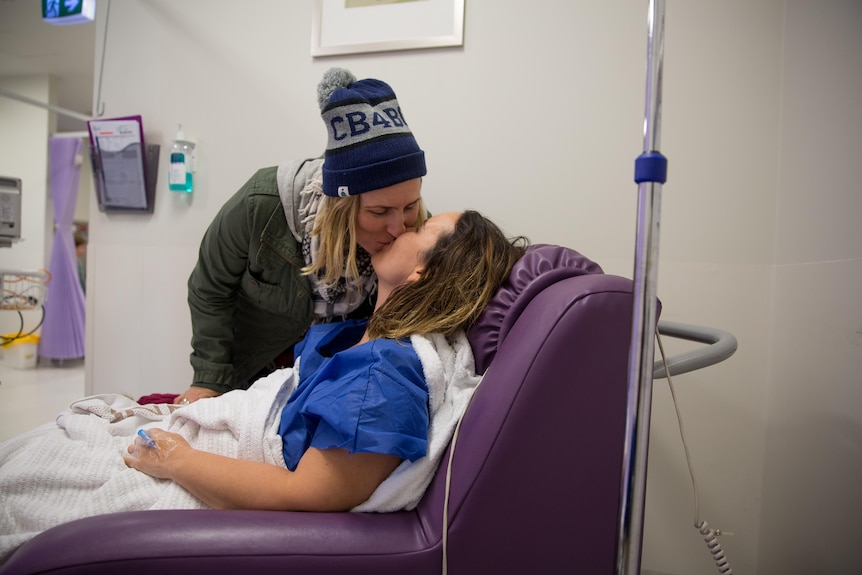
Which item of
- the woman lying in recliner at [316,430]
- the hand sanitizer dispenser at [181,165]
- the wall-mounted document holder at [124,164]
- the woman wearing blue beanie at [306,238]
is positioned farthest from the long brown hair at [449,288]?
the wall-mounted document holder at [124,164]

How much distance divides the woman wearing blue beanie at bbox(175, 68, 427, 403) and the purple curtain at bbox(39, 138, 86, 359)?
411 centimetres

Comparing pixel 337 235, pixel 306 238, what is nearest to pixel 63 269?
pixel 306 238

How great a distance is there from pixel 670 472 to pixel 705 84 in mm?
1152

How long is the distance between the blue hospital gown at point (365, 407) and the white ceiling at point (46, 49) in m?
3.65

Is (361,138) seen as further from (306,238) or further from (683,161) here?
(683,161)

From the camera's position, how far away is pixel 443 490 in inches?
30.8

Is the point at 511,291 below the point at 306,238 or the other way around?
below

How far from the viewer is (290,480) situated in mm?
814

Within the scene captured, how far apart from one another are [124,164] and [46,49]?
352cm

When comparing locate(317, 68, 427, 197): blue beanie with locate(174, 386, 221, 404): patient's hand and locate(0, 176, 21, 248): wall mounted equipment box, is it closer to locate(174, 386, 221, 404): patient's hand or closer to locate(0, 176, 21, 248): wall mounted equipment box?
locate(174, 386, 221, 404): patient's hand

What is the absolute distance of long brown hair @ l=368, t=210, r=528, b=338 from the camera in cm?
98

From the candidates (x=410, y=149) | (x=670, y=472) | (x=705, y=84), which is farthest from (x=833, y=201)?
(x=410, y=149)

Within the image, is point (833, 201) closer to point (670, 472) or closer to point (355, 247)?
point (670, 472)

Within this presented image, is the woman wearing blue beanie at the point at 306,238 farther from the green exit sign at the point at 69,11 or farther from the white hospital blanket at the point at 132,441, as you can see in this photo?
the green exit sign at the point at 69,11
